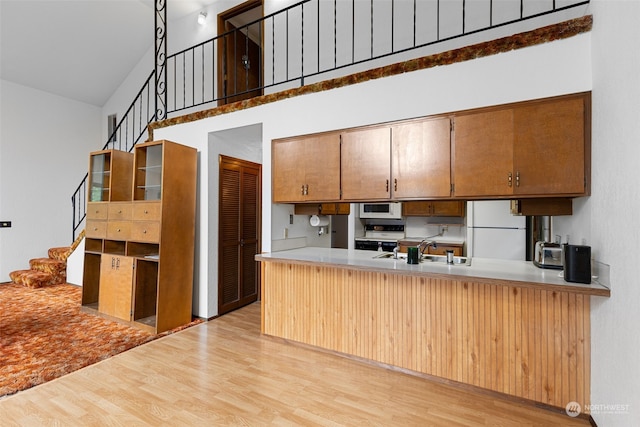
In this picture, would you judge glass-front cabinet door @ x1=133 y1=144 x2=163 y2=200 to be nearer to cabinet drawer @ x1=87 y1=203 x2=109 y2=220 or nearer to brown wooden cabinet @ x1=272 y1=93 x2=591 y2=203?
cabinet drawer @ x1=87 y1=203 x2=109 y2=220

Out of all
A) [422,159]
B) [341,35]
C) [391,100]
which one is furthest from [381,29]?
[422,159]

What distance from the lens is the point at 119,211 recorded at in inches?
157

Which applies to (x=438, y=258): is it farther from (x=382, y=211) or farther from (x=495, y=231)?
(x=382, y=211)

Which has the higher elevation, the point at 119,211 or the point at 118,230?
the point at 119,211

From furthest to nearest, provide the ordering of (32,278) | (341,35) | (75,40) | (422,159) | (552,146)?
(75,40) → (32,278) → (341,35) → (422,159) → (552,146)

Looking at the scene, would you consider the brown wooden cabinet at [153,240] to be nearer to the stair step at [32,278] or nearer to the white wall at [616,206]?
the stair step at [32,278]

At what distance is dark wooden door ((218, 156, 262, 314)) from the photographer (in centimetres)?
421

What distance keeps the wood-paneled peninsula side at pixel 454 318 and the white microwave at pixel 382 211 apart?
8.49 feet

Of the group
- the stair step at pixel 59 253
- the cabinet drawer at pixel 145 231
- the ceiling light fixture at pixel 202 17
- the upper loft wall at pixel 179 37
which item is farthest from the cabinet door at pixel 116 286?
the ceiling light fixture at pixel 202 17

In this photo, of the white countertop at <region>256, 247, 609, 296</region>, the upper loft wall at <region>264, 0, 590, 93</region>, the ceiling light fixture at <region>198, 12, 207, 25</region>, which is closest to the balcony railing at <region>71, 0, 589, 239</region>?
the upper loft wall at <region>264, 0, 590, 93</region>

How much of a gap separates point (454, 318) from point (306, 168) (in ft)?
6.36

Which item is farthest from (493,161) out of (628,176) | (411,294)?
(411,294)

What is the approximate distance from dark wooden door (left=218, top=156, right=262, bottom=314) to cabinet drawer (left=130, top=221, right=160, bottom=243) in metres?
0.81

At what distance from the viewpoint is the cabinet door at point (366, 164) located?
9.00 ft
